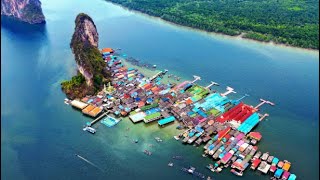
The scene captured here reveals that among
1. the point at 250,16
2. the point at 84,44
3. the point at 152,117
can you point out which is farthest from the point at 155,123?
the point at 250,16

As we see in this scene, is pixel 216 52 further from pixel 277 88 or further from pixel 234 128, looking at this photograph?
pixel 234 128

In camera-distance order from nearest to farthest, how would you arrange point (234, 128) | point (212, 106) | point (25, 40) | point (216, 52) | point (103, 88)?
point (234, 128), point (212, 106), point (103, 88), point (216, 52), point (25, 40)

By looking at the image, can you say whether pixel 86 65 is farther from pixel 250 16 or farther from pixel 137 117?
pixel 250 16

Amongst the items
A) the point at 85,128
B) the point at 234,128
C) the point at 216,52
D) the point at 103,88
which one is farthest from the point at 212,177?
the point at 216,52

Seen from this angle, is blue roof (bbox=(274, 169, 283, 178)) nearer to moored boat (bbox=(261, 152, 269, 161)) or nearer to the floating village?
the floating village

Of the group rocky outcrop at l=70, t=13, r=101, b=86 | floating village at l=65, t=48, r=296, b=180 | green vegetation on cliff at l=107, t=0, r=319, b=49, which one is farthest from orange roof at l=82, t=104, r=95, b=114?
green vegetation on cliff at l=107, t=0, r=319, b=49

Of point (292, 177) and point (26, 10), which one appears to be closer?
point (292, 177)
